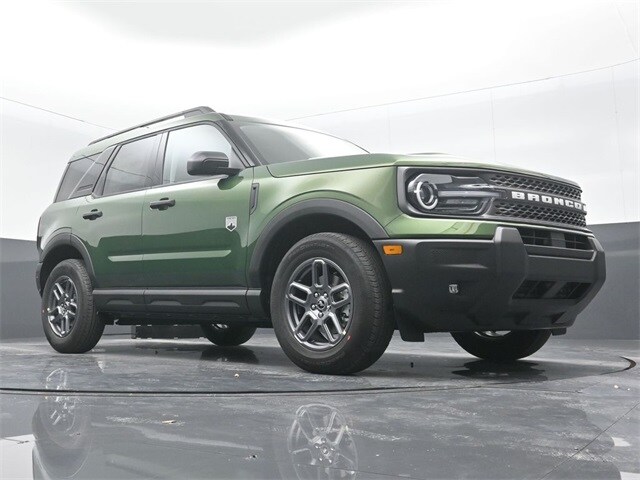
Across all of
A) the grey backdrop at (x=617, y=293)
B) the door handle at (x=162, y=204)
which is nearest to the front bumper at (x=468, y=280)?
the door handle at (x=162, y=204)

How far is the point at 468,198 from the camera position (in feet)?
13.7

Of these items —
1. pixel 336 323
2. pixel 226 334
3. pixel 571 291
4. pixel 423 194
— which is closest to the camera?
pixel 423 194

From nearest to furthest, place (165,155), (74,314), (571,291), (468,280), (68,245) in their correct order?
(468,280), (571,291), (165,155), (74,314), (68,245)

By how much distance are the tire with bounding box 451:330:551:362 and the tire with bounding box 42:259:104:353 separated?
307 centimetres

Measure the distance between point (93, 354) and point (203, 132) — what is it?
7.43 feet

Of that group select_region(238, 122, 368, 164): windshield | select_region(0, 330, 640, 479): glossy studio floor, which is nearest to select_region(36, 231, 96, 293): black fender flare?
select_region(0, 330, 640, 479): glossy studio floor

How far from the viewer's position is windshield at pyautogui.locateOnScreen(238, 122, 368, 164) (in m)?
5.23

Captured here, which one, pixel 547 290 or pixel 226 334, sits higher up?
pixel 547 290

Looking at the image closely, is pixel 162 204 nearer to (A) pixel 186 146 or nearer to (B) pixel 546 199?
(A) pixel 186 146

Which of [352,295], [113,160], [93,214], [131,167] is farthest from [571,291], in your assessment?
[113,160]

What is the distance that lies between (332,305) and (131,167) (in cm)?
271

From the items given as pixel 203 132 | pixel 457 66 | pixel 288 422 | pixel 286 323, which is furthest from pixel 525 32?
pixel 288 422

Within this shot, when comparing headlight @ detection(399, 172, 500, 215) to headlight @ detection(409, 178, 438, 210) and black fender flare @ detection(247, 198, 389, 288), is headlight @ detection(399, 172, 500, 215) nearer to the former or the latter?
headlight @ detection(409, 178, 438, 210)

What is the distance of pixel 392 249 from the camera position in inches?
161
